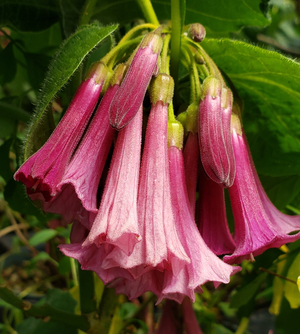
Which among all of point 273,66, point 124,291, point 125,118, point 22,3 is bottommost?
point 124,291

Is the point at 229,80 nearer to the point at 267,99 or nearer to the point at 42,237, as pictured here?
the point at 267,99

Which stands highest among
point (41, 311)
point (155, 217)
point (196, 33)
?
point (196, 33)

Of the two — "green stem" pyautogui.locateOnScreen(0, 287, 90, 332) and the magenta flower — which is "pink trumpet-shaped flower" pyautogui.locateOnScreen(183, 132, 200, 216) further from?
"green stem" pyautogui.locateOnScreen(0, 287, 90, 332)

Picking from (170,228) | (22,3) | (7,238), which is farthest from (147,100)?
(7,238)

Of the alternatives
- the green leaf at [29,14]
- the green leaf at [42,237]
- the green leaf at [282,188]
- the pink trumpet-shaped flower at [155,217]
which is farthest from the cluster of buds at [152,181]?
the green leaf at [42,237]

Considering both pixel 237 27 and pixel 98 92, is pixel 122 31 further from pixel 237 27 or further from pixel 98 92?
pixel 98 92

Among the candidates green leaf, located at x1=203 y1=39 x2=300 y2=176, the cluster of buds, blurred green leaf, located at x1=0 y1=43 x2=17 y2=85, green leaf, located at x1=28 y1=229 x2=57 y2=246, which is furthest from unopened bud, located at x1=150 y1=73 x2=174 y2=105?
green leaf, located at x1=28 y1=229 x2=57 y2=246

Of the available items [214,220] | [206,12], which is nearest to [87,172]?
[214,220]
